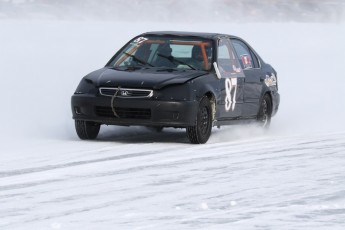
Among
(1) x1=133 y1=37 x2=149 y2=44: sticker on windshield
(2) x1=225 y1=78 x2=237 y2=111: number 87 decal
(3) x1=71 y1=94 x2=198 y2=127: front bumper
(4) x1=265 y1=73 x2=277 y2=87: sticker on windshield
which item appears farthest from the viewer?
(4) x1=265 y1=73 x2=277 y2=87: sticker on windshield

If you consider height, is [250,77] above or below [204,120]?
above

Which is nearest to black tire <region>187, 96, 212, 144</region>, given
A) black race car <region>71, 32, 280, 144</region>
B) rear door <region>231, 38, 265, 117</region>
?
black race car <region>71, 32, 280, 144</region>

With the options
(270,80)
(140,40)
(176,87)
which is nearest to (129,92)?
(176,87)

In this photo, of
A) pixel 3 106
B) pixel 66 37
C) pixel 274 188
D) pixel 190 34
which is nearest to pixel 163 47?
pixel 190 34

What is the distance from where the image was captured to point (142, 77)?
1334 cm

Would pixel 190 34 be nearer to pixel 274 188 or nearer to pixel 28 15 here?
pixel 274 188

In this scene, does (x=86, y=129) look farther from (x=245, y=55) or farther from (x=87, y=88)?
(x=245, y=55)

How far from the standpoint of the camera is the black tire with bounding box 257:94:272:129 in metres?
15.5

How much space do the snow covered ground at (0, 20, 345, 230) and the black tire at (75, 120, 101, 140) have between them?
0.16m

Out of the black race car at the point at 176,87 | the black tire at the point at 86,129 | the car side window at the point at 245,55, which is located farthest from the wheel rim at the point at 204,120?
the car side window at the point at 245,55

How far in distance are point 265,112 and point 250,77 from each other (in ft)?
2.40

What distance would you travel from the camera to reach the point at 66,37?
31.3m

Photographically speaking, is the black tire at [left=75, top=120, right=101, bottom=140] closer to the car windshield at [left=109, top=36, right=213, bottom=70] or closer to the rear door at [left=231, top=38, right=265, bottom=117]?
the car windshield at [left=109, top=36, right=213, bottom=70]

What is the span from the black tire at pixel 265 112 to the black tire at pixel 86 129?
2.75m
